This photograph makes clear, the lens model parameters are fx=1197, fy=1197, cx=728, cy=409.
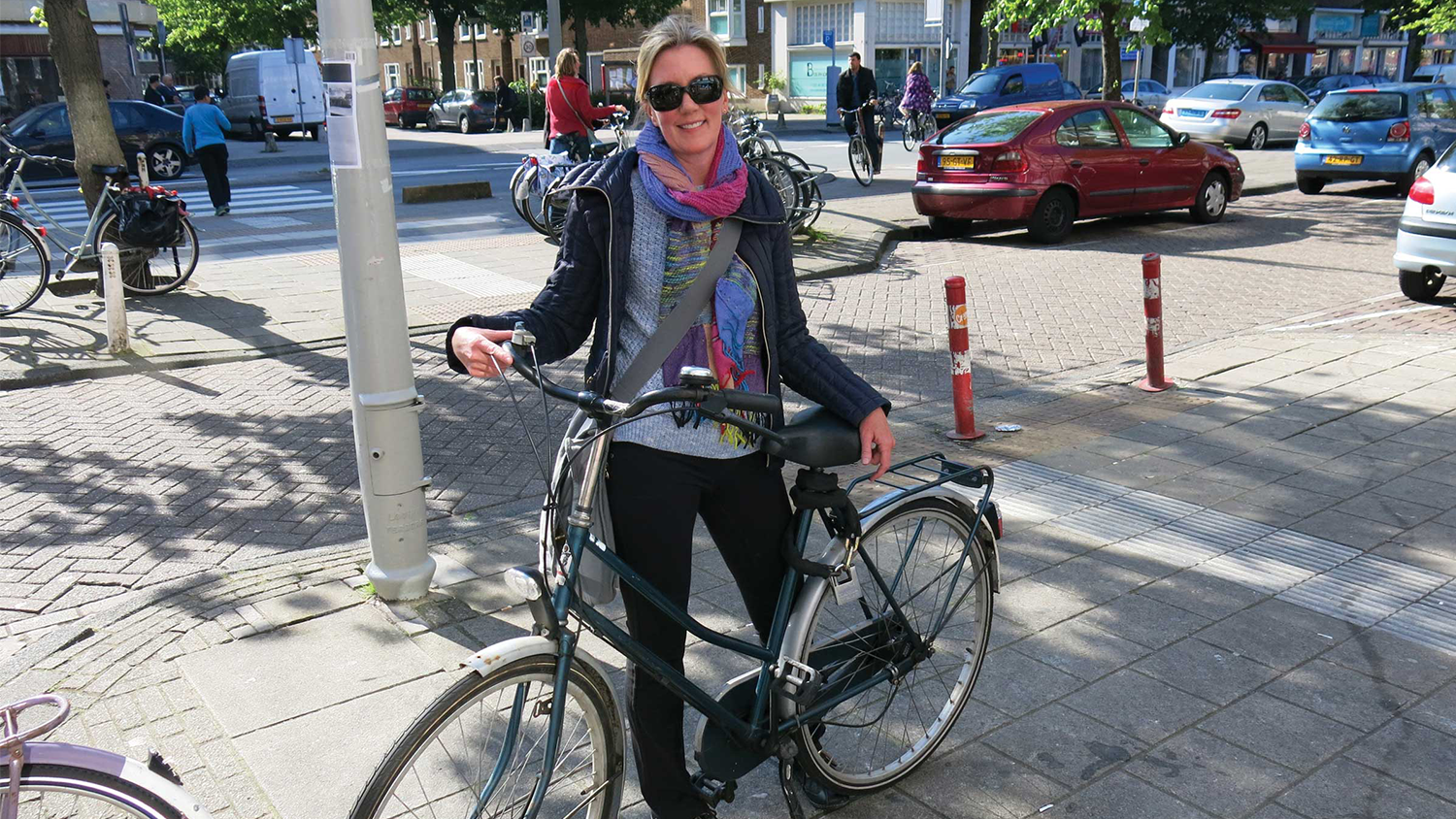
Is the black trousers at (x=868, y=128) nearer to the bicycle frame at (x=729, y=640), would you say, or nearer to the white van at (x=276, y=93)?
the bicycle frame at (x=729, y=640)

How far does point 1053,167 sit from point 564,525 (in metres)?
11.7

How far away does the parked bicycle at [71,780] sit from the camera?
1.88 m

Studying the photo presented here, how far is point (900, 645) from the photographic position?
10.1 ft

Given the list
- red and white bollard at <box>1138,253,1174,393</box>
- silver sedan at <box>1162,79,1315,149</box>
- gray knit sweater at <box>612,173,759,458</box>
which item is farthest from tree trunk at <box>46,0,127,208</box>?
silver sedan at <box>1162,79,1315,149</box>

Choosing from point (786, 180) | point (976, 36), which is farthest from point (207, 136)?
point (976, 36)

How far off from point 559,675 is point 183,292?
9.28 metres

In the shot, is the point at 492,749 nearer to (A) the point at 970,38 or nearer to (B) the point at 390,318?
(B) the point at 390,318

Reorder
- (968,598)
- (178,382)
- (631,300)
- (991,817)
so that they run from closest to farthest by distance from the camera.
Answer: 1. (631,300)
2. (991,817)
3. (968,598)
4. (178,382)

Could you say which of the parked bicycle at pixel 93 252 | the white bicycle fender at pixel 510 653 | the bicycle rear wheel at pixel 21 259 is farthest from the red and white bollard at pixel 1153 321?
the bicycle rear wheel at pixel 21 259

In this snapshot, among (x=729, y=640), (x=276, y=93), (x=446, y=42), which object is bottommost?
(x=729, y=640)

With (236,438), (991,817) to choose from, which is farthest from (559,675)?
(236,438)

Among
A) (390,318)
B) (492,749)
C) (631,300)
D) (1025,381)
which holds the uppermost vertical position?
(631,300)

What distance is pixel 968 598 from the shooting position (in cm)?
328

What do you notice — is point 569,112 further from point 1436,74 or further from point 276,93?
point 1436,74
